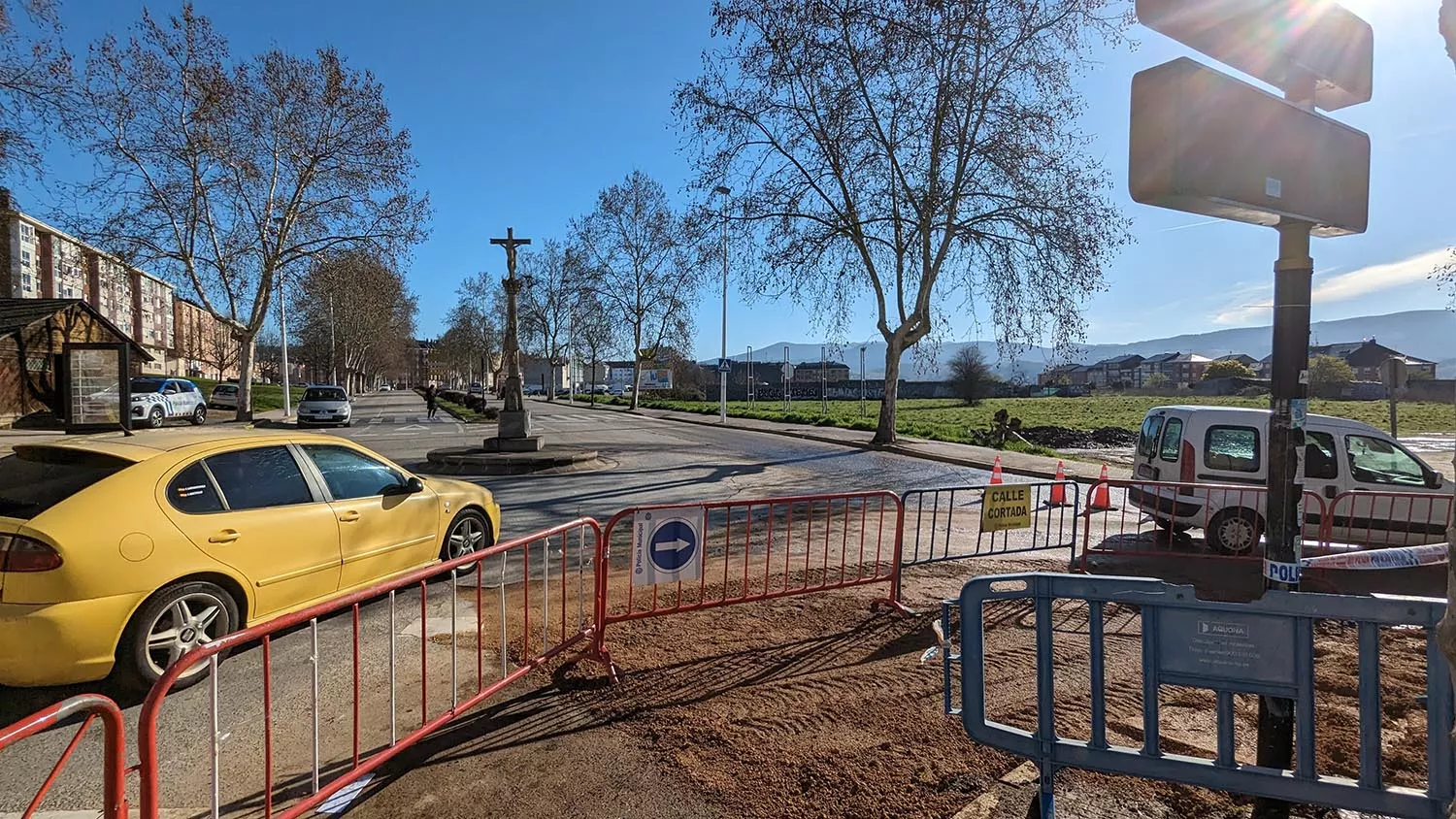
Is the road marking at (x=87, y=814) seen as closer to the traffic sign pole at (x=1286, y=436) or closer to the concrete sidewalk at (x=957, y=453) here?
the traffic sign pole at (x=1286, y=436)

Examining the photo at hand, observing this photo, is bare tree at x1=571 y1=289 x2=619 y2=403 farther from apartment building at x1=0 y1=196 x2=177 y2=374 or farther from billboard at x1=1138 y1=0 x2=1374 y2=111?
billboard at x1=1138 y1=0 x2=1374 y2=111

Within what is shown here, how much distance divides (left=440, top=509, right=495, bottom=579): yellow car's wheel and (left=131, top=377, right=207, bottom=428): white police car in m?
25.7

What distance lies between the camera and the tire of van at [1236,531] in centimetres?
818

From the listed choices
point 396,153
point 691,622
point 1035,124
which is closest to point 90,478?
point 691,622

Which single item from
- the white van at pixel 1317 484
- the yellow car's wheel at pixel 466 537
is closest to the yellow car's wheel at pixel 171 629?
the yellow car's wheel at pixel 466 537

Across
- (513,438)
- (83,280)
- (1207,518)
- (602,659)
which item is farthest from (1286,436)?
(83,280)

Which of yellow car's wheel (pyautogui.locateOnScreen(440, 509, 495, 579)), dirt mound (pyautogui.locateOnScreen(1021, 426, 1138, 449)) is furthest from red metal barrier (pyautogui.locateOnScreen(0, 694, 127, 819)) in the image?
dirt mound (pyautogui.locateOnScreen(1021, 426, 1138, 449))

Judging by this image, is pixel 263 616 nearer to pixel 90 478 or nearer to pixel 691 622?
pixel 90 478

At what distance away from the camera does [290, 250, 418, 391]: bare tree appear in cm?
2875

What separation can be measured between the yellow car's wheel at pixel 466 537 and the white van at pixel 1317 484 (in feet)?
24.6

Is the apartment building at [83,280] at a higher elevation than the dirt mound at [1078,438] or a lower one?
higher

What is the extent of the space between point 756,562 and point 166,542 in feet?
16.2

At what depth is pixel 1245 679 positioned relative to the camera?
2691 mm

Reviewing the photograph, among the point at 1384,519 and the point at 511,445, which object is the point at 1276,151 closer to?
the point at 1384,519
